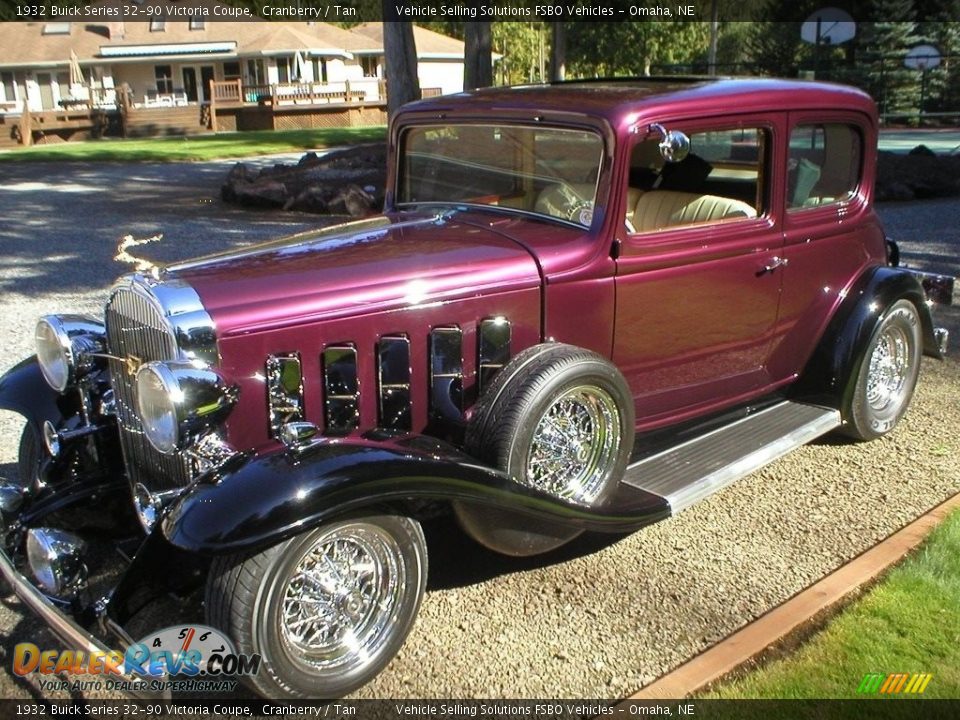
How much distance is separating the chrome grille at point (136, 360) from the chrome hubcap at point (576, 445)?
4.11 ft

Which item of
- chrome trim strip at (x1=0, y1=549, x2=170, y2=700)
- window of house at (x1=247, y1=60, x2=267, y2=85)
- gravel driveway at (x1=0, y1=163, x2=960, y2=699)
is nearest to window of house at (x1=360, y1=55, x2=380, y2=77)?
window of house at (x1=247, y1=60, x2=267, y2=85)

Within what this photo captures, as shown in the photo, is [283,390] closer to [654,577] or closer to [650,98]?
[654,577]

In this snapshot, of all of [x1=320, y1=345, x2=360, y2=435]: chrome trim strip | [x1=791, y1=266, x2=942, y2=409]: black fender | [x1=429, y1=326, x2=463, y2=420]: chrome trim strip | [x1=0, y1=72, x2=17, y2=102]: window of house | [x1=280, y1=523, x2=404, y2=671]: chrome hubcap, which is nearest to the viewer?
[x1=280, y1=523, x2=404, y2=671]: chrome hubcap

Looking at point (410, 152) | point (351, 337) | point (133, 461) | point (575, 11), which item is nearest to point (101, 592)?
point (133, 461)

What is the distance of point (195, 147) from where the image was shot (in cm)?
2478

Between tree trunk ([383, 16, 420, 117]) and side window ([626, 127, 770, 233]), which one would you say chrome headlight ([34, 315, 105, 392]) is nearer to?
side window ([626, 127, 770, 233])

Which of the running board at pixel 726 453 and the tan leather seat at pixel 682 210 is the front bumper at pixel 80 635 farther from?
the tan leather seat at pixel 682 210

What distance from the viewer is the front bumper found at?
2562 mm

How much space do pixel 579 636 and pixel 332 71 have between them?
4135cm

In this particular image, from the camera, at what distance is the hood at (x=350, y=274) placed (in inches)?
120

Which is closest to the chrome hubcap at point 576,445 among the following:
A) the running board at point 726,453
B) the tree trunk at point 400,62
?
the running board at point 726,453

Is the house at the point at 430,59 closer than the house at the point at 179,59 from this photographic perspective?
No

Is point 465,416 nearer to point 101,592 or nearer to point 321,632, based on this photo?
point 321,632

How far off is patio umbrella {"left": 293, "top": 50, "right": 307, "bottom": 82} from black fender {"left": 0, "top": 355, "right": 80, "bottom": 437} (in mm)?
36498
